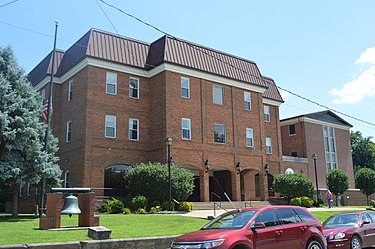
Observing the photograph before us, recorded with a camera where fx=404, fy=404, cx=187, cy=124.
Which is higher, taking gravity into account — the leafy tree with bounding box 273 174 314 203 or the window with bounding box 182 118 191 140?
the window with bounding box 182 118 191 140

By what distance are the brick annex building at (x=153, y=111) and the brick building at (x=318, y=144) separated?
12625 millimetres

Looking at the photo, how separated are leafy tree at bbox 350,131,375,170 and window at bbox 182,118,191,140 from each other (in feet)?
178

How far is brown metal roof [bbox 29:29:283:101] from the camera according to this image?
1198 inches

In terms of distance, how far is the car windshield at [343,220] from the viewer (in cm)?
1391

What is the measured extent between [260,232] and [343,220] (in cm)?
609

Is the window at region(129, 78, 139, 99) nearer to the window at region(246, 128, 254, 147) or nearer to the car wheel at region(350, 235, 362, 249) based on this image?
the window at region(246, 128, 254, 147)

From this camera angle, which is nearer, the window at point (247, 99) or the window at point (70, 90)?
the window at point (70, 90)

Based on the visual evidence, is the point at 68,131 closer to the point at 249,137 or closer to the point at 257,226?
the point at 249,137

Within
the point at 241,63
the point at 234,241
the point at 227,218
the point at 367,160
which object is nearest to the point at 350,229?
the point at 227,218

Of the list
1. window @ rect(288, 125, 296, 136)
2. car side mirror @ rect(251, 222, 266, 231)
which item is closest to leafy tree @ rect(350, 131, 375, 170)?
window @ rect(288, 125, 296, 136)

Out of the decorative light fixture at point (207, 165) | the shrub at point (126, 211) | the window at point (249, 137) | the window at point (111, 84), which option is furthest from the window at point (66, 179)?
the window at point (249, 137)

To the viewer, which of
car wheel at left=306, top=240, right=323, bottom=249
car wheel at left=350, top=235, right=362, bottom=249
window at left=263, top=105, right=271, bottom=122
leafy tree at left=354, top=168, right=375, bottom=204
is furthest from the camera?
leafy tree at left=354, top=168, right=375, bottom=204

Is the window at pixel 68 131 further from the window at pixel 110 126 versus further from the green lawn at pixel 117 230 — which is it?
the green lawn at pixel 117 230

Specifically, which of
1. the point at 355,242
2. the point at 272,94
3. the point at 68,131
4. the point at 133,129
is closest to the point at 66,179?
the point at 68,131
